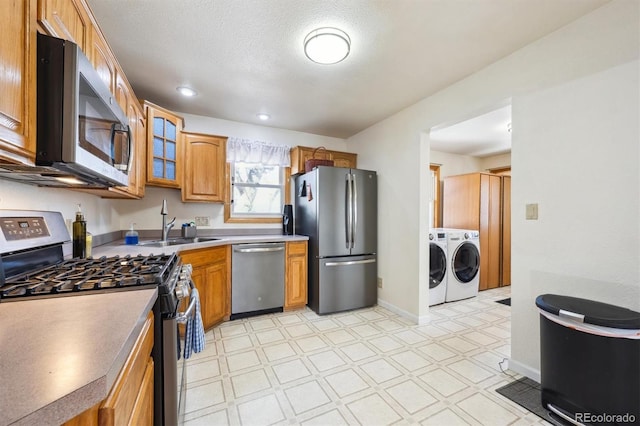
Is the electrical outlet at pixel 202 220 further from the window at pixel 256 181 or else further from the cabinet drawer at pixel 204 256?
the cabinet drawer at pixel 204 256

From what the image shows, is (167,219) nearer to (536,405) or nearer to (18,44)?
(18,44)

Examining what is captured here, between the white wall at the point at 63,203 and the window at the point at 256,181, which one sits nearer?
the white wall at the point at 63,203

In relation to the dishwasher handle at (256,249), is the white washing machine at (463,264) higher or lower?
lower

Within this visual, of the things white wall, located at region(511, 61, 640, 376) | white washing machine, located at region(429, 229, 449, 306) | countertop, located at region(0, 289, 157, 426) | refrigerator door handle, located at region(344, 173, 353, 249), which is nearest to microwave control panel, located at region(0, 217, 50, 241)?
countertop, located at region(0, 289, 157, 426)

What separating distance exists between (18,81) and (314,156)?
2888mm

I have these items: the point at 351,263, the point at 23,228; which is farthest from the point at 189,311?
the point at 351,263

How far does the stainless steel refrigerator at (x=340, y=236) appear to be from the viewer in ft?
9.94

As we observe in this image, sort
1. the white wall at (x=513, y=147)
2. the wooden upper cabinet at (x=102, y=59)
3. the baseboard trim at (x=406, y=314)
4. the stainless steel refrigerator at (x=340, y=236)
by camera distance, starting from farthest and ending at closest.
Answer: the stainless steel refrigerator at (x=340, y=236) → the baseboard trim at (x=406, y=314) → the white wall at (x=513, y=147) → the wooden upper cabinet at (x=102, y=59)

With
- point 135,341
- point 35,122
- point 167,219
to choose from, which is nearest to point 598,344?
point 135,341

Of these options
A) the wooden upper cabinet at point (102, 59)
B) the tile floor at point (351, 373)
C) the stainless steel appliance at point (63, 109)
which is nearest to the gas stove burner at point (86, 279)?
the stainless steel appliance at point (63, 109)

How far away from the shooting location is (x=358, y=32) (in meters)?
1.71

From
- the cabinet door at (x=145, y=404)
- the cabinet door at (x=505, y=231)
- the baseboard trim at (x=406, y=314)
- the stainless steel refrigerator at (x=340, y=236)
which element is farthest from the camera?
the cabinet door at (x=505, y=231)

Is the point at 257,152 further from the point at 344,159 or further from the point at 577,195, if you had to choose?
the point at 577,195

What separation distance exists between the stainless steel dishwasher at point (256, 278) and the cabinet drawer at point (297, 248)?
87 millimetres
